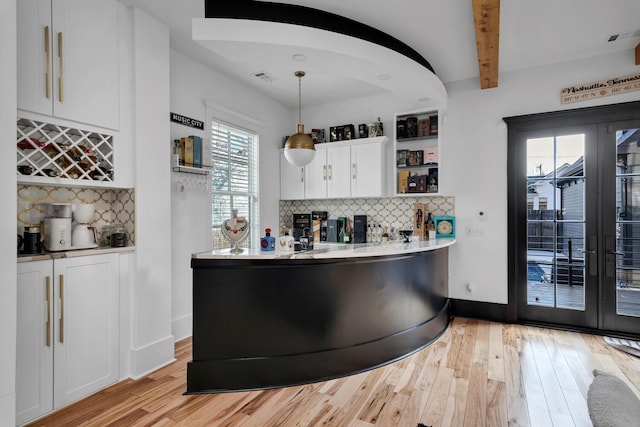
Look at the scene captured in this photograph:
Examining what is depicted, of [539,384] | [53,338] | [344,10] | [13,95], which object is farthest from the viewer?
[344,10]

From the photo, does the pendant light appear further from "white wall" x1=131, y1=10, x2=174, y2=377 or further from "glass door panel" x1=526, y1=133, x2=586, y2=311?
"glass door panel" x1=526, y1=133, x2=586, y2=311

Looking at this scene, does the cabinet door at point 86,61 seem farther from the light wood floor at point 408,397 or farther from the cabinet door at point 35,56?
the light wood floor at point 408,397

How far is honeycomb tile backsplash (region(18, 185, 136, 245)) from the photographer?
7.82ft

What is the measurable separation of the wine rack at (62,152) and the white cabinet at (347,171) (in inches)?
115

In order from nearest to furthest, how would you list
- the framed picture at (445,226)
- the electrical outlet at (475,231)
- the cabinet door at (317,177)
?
the electrical outlet at (475,231) < the framed picture at (445,226) < the cabinet door at (317,177)

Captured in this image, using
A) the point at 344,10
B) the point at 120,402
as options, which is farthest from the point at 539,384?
the point at 344,10

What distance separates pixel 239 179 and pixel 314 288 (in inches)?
95.1

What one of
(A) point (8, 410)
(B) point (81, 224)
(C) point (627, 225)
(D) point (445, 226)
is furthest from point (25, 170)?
(C) point (627, 225)

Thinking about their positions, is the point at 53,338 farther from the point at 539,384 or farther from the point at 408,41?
the point at 408,41

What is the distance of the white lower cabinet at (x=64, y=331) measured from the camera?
85.6 inches

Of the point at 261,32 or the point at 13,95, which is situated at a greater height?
the point at 261,32

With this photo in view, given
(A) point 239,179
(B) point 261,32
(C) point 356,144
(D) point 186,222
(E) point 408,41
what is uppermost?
(E) point 408,41

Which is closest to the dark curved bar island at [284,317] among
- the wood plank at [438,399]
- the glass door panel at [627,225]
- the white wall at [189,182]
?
the wood plank at [438,399]

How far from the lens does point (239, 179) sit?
455 centimetres
